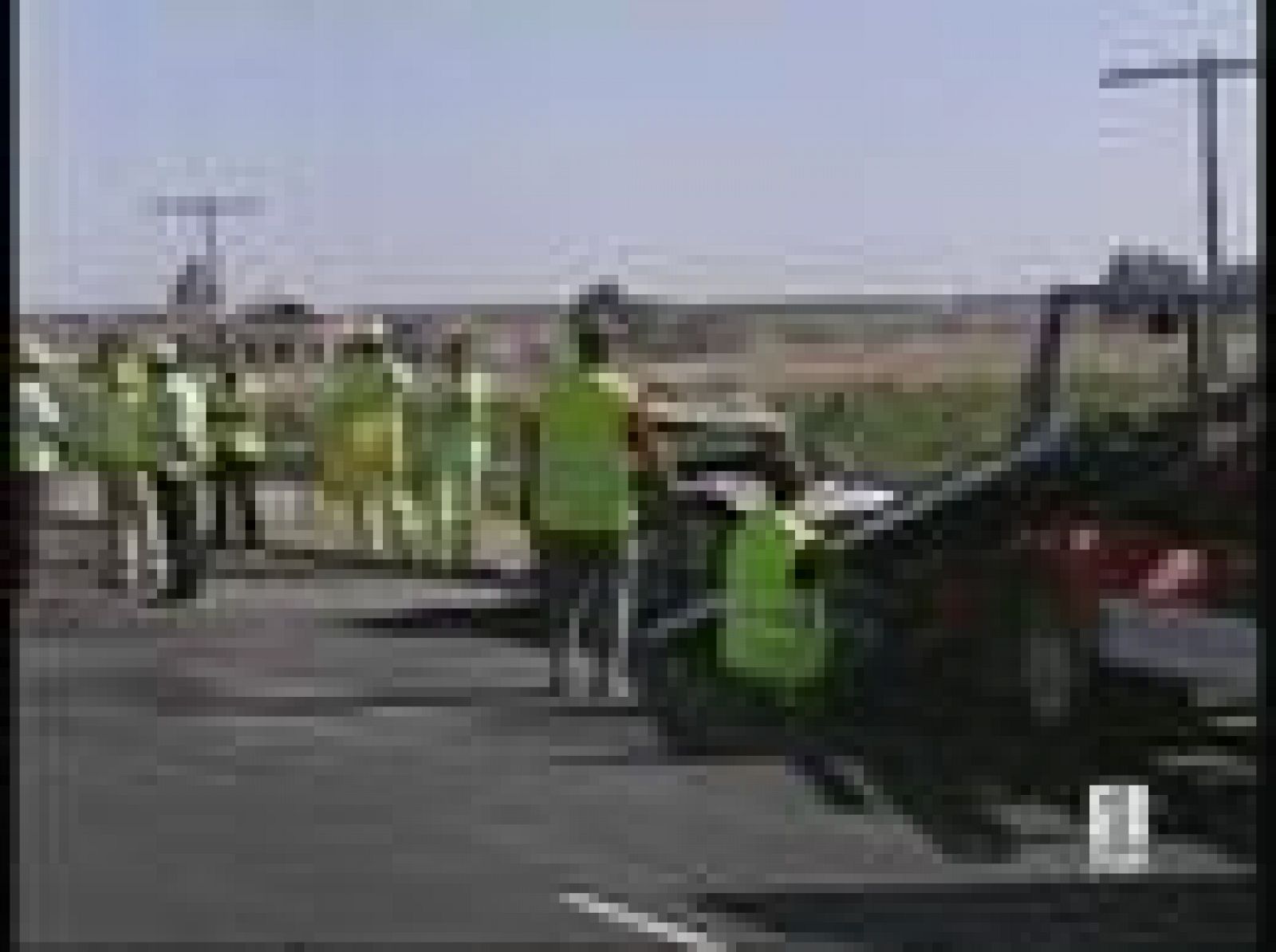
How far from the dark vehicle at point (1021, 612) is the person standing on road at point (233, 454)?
83cm

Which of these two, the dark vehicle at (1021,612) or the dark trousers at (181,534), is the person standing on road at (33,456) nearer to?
the dark trousers at (181,534)

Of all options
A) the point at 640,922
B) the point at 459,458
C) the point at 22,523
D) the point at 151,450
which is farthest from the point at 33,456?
the point at 459,458

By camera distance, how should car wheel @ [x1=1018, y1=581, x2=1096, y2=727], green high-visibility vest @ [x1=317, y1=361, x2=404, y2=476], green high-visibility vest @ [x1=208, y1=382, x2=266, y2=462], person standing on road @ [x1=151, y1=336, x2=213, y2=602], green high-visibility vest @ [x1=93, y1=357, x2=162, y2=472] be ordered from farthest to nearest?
green high-visibility vest @ [x1=317, y1=361, x2=404, y2=476] < car wheel @ [x1=1018, y1=581, x2=1096, y2=727] < green high-visibility vest @ [x1=208, y1=382, x2=266, y2=462] < person standing on road @ [x1=151, y1=336, x2=213, y2=602] < green high-visibility vest @ [x1=93, y1=357, x2=162, y2=472]

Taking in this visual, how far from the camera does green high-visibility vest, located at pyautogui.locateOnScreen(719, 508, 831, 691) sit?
664cm

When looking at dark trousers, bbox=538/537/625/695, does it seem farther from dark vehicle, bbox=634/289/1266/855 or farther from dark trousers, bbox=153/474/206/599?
dark trousers, bbox=153/474/206/599

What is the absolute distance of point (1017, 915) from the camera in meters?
5.66

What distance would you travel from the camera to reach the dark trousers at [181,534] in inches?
247

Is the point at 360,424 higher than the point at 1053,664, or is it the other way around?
the point at 360,424

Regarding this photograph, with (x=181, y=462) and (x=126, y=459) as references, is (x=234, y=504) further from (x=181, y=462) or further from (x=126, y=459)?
(x=126, y=459)

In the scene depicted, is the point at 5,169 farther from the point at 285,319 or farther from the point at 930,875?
the point at 930,875

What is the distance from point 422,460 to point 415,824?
1.46m

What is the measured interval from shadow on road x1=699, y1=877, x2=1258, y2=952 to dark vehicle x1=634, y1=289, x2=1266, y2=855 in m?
0.38

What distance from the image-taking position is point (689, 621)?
6633mm

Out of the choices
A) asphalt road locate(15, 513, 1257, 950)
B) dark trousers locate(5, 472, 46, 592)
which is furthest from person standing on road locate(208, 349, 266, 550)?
dark trousers locate(5, 472, 46, 592)
